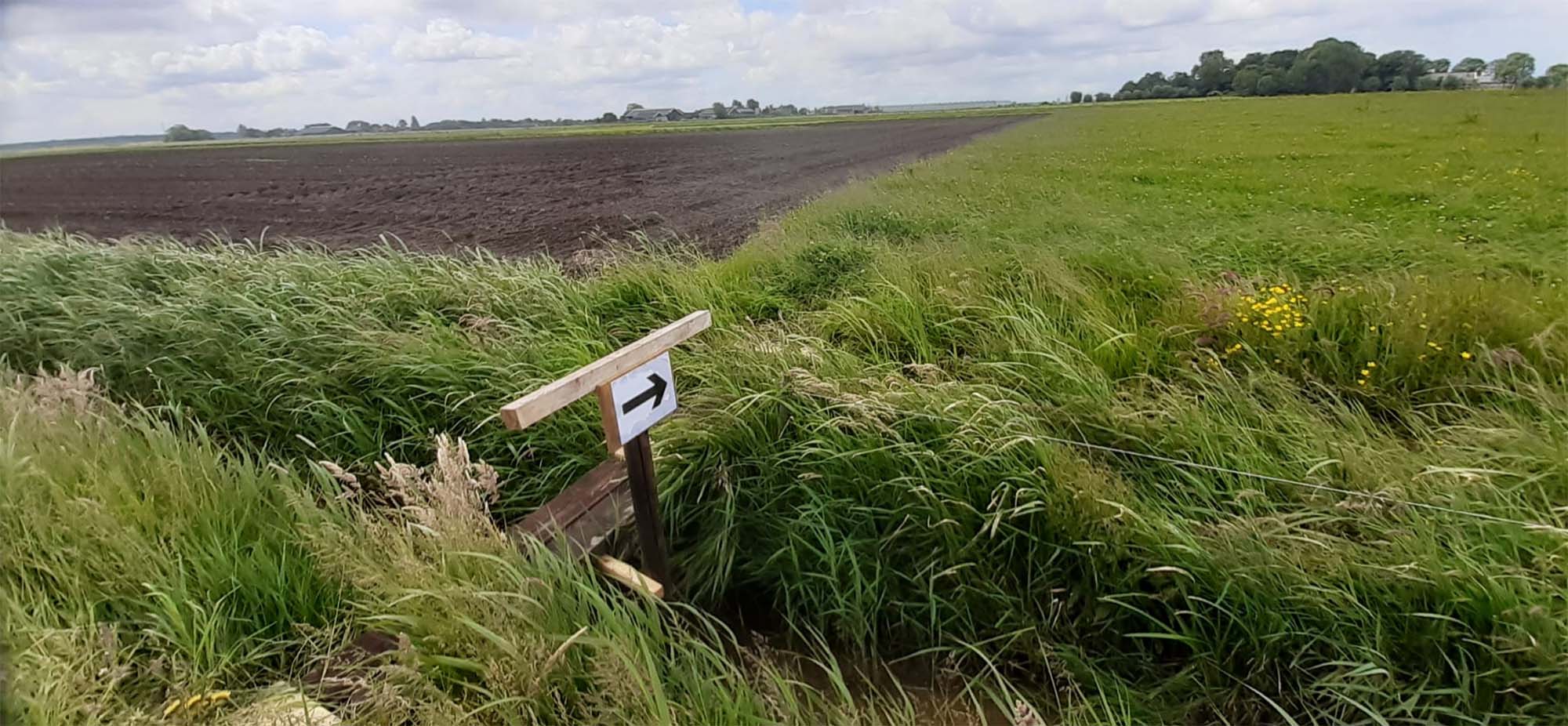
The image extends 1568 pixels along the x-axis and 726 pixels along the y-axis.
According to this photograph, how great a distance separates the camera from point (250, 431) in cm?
377

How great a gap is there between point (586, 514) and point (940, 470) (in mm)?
1355

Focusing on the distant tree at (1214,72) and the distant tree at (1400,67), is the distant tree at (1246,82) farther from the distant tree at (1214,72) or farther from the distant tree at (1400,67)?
the distant tree at (1400,67)

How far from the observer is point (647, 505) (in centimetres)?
236

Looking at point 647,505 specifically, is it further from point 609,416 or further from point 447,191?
point 447,191

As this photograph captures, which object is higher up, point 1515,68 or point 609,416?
point 1515,68

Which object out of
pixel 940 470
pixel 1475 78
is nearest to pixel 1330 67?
pixel 1475 78

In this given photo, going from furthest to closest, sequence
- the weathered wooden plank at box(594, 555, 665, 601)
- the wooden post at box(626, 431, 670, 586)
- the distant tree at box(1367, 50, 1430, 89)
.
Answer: the distant tree at box(1367, 50, 1430, 89), the weathered wooden plank at box(594, 555, 665, 601), the wooden post at box(626, 431, 670, 586)

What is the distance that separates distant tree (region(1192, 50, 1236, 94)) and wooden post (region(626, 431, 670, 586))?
17.0ft

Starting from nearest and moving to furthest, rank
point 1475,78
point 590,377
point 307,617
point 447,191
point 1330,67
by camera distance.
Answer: point 590,377, point 307,617, point 1475,78, point 1330,67, point 447,191

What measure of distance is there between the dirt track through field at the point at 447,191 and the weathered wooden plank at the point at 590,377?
5645 millimetres

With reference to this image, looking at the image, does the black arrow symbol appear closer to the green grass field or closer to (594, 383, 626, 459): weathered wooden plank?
(594, 383, 626, 459): weathered wooden plank

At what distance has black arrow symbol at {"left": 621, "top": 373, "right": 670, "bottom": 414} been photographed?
6.94 feet

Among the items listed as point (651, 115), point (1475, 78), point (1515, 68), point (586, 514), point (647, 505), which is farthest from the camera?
point (651, 115)

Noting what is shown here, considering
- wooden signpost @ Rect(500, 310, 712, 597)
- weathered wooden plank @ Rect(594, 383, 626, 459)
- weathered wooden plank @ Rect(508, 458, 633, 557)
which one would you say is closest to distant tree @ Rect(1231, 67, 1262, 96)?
wooden signpost @ Rect(500, 310, 712, 597)
